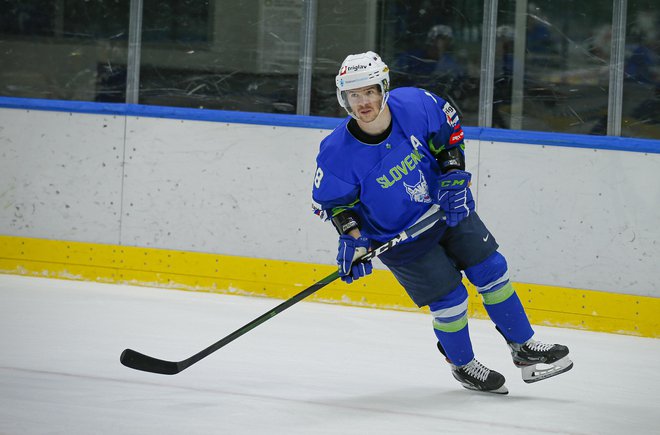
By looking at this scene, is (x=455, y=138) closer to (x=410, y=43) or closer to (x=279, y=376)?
(x=279, y=376)

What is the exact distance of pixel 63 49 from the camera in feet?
18.4

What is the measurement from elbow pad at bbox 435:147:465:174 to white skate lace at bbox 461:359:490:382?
626 millimetres

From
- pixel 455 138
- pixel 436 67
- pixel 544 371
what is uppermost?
pixel 436 67

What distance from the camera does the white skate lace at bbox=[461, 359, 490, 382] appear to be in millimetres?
3170

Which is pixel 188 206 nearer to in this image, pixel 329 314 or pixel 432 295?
pixel 329 314

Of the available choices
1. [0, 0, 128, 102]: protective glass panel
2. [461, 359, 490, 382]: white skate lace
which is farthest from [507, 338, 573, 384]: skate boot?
[0, 0, 128, 102]: protective glass panel

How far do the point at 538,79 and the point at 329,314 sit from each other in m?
1.60

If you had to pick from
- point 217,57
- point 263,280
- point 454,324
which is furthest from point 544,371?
point 217,57

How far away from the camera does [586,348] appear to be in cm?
409

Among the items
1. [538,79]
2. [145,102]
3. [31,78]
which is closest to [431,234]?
[538,79]

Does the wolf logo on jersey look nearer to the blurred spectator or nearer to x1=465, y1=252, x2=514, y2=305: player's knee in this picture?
x1=465, y1=252, x2=514, y2=305: player's knee

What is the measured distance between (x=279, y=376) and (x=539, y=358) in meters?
0.85

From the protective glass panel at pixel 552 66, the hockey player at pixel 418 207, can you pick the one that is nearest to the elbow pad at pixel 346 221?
the hockey player at pixel 418 207

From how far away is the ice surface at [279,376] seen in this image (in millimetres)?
2689
